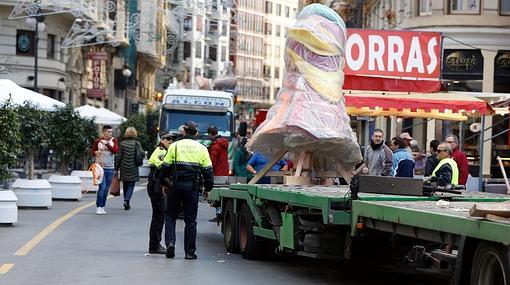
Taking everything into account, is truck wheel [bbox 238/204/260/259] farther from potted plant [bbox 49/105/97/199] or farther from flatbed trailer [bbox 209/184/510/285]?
potted plant [bbox 49/105/97/199]

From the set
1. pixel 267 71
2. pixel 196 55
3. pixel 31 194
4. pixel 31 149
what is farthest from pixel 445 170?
pixel 267 71

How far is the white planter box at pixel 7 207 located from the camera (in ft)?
62.1

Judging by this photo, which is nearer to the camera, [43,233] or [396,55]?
[43,233]

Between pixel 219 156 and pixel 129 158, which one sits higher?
pixel 219 156

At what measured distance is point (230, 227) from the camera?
1636 centimetres

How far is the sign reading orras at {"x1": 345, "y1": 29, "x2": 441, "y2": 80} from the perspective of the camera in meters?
21.7

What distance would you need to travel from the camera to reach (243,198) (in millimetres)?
15562

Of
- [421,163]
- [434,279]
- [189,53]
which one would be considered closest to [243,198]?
[434,279]

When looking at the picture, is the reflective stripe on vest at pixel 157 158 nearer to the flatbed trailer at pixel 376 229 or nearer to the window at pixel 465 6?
the flatbed trailer at pixel 376 229

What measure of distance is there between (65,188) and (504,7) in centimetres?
1615

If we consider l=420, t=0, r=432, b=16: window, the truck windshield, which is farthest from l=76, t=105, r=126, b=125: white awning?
l=420, t=0, r=432, b=16: window

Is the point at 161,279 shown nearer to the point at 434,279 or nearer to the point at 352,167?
the point at 434,279

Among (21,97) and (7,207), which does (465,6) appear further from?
(7,207)

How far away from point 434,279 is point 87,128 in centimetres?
2053
